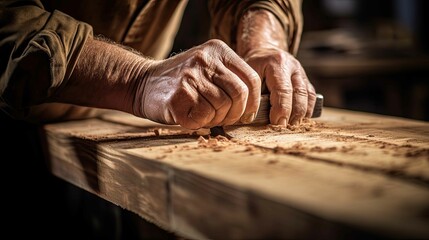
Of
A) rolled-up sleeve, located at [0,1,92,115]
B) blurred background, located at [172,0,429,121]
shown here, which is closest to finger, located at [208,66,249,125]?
rolled-up sleeve, located at [0,1,92,115]

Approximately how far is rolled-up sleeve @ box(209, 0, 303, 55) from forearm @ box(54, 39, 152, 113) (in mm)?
805

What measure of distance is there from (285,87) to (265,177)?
0.69m

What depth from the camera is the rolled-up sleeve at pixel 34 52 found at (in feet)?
4.49

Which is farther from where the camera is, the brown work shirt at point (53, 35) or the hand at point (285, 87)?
the hand at point (285, 87)

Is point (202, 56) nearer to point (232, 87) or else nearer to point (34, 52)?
point (232, 87)

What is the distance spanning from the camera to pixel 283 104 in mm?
1504

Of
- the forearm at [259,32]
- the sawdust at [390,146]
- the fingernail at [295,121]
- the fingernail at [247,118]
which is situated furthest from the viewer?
the forearm at [259,32]

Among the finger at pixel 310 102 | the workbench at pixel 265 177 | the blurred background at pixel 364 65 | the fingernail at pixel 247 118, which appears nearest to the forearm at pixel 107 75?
the workbench at pixel 265 177

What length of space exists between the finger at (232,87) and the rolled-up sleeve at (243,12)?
88 cm

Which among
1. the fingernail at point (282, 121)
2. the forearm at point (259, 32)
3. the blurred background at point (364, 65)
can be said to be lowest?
the fingernail at point (282, 121)

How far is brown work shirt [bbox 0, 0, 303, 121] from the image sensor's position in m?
1.38

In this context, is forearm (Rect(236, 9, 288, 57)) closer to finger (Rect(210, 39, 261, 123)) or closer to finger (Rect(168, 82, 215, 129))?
finger (Rect(210, 39, 261, 123))

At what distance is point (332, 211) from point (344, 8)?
9403 mm

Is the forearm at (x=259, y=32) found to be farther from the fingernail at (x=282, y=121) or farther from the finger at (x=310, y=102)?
the fingernail at (x=282, y=121)
